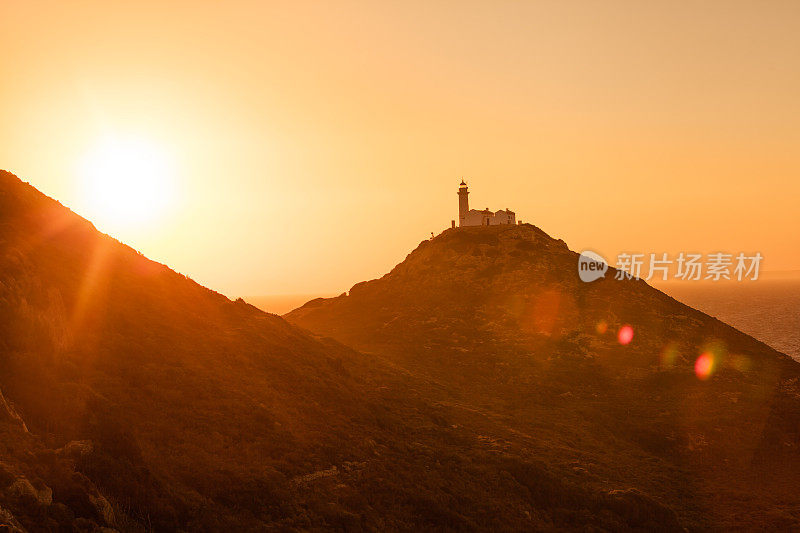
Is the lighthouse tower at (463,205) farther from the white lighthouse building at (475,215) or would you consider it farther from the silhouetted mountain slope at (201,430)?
the silhouetted mountain slope at (201,430)

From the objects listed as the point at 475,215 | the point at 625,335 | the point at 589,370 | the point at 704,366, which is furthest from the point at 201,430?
the point at 475,215

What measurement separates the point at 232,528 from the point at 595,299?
6388 cm

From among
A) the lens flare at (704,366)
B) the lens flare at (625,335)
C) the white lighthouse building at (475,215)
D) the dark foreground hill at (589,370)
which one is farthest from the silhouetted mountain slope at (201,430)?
the white lighthouse building at (475,215)

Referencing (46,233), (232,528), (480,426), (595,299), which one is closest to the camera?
(232,528)

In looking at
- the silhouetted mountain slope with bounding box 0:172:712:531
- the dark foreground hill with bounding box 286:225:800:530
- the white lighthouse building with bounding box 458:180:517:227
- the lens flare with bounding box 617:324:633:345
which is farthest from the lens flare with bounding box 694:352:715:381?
the white lighthouse building with bounding box 458:180:517:227

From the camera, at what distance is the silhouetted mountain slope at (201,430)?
17.3 m

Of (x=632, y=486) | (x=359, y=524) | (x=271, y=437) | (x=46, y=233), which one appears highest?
(x=46, y=233)

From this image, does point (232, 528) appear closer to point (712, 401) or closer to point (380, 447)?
point (380, 447)

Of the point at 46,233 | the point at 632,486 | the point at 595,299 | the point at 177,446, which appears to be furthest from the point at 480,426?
the point at 595,299

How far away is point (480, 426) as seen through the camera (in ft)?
120

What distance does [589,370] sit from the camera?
57.3 metres

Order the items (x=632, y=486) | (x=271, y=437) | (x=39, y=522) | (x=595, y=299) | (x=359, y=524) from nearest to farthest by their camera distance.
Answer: (x=39, y=522) < (x=359, y=524) < (x=271, y=437) < (x=632, y=486) < (x=595, y=299)

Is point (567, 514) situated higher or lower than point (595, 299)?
lower

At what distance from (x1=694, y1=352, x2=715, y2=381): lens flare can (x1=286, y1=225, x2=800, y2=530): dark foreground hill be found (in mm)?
319
